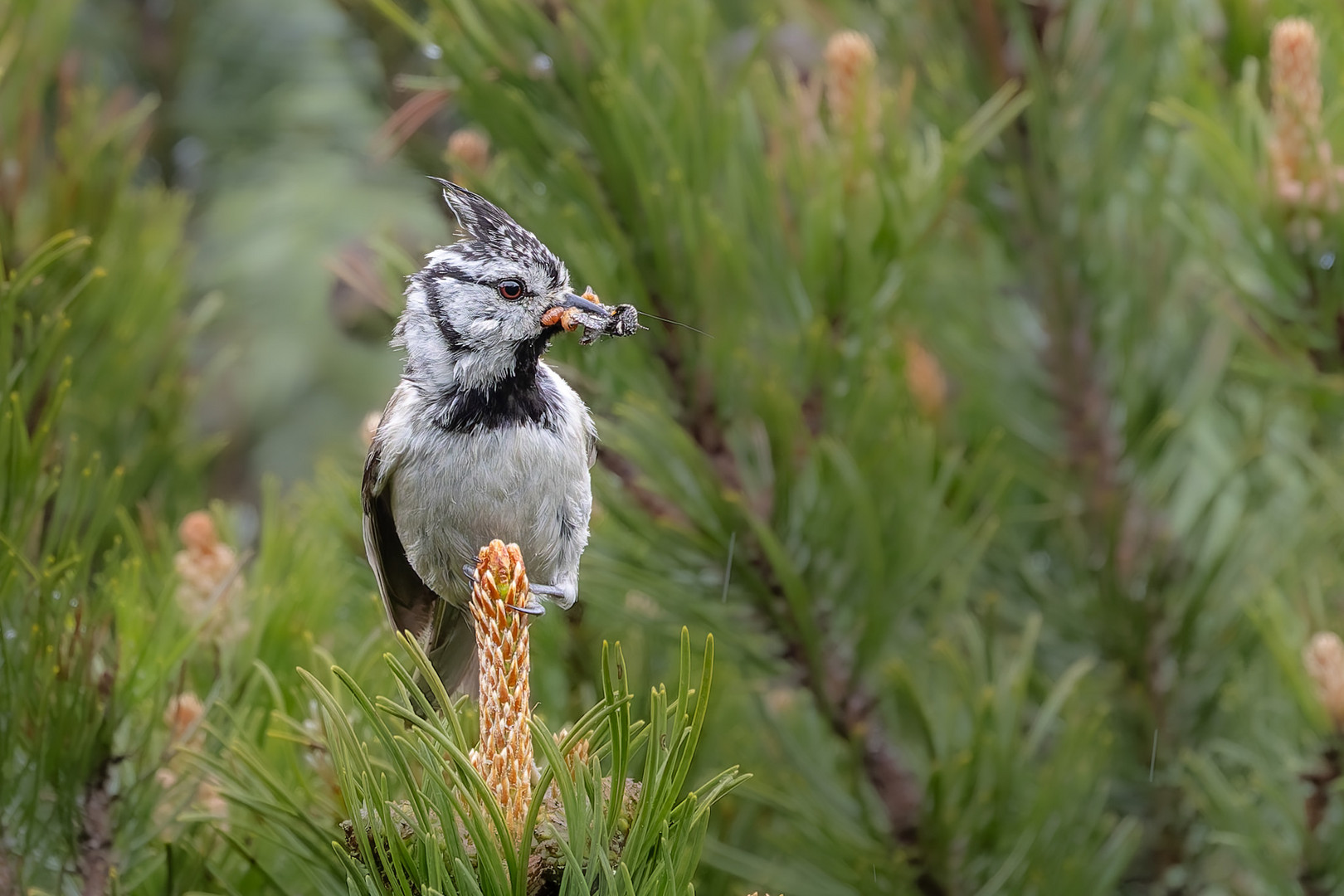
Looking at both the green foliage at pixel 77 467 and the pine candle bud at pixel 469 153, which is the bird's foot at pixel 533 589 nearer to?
the green foliage at pixel 77 467

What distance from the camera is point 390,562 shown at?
841 millimetres

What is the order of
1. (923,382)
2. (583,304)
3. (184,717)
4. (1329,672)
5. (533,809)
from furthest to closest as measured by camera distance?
(923,382)
(1329,672)
(184,717)
(583,304)
(533,809)

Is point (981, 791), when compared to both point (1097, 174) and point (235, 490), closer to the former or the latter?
point (1097, 174)

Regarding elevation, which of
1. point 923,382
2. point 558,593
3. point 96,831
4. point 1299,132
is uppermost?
point 1299,132

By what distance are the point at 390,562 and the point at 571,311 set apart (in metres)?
0.25

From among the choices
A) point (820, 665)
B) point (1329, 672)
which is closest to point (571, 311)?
point (820, 665)

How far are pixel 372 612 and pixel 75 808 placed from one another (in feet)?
0.95

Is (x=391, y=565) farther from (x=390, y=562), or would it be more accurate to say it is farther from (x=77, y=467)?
(x=77, y=467)

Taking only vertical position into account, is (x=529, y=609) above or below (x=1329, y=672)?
above

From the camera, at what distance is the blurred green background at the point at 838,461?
927mm

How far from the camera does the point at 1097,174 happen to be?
1.34 m

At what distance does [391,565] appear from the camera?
0.84 m

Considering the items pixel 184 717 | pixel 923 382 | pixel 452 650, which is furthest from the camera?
pixel 923 382

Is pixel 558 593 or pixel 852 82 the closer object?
pixel 558 593
